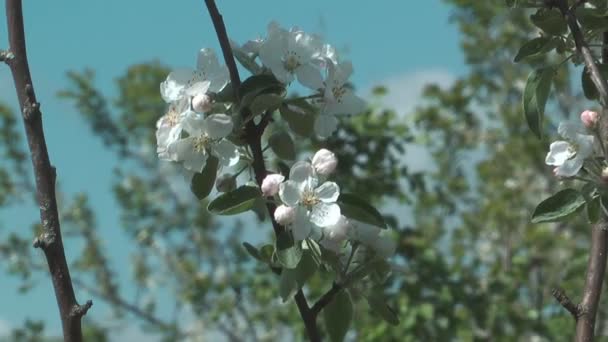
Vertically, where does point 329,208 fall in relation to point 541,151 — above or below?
below

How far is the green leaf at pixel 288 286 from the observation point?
1451 millimetres

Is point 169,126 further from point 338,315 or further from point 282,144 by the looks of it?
point 338,315

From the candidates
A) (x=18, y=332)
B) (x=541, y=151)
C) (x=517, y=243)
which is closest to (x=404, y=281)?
(x=517, y=243)

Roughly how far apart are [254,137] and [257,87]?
0.08 metres

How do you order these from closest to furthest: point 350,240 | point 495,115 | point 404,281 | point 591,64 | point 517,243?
point 591,64, point 350,240, point 404,281, point 517,243, point 495,115

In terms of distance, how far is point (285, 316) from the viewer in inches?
228

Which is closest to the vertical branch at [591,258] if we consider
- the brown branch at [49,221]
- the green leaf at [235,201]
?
the green leaf at [235,201]

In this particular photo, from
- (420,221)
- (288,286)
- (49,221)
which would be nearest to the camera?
(49,221)

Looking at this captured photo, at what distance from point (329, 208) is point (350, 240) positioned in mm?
127

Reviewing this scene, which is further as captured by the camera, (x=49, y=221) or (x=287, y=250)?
(x=287, y=250)

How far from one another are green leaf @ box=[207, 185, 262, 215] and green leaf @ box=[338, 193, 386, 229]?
0.13 metres

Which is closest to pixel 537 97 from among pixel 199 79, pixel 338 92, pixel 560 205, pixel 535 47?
pixel 535 47

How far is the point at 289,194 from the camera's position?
4.89 feet

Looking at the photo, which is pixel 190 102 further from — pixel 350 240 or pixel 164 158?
pixel 350 240
